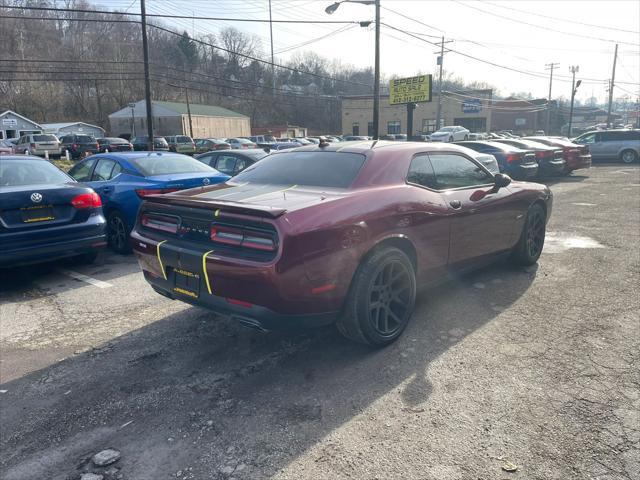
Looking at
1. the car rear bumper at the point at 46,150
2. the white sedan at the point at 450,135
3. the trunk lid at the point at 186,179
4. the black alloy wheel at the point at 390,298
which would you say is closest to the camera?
the black alloy wheel at the point at 390,298

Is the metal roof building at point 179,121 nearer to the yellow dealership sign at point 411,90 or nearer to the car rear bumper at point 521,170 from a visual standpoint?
the yellow dealership sign at point 411,90

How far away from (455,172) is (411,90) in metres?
20.8

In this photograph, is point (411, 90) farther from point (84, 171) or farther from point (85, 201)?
point (85, 201)

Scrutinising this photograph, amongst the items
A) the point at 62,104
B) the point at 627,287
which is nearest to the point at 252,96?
the point at 62,104

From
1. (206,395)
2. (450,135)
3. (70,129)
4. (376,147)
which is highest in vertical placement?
(70,129)

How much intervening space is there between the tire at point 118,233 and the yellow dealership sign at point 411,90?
1896 centimetres

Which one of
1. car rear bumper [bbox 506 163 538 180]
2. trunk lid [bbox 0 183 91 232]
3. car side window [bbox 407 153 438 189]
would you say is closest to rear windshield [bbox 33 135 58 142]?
car rear bumper [bbox 506 163 538 180]

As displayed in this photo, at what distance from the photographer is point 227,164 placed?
951 cm

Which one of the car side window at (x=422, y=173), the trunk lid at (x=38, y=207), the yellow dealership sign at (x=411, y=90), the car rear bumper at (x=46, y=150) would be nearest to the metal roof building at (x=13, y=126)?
the car rear bumper at (x=46, y=150)

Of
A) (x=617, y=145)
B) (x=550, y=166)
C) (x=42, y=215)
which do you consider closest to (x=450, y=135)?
(x=617, y=145)

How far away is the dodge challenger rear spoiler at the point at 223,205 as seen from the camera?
10.1 ft

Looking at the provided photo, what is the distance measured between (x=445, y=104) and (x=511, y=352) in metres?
66.4

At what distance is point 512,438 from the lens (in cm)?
263

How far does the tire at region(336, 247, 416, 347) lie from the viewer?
3.44 metres
